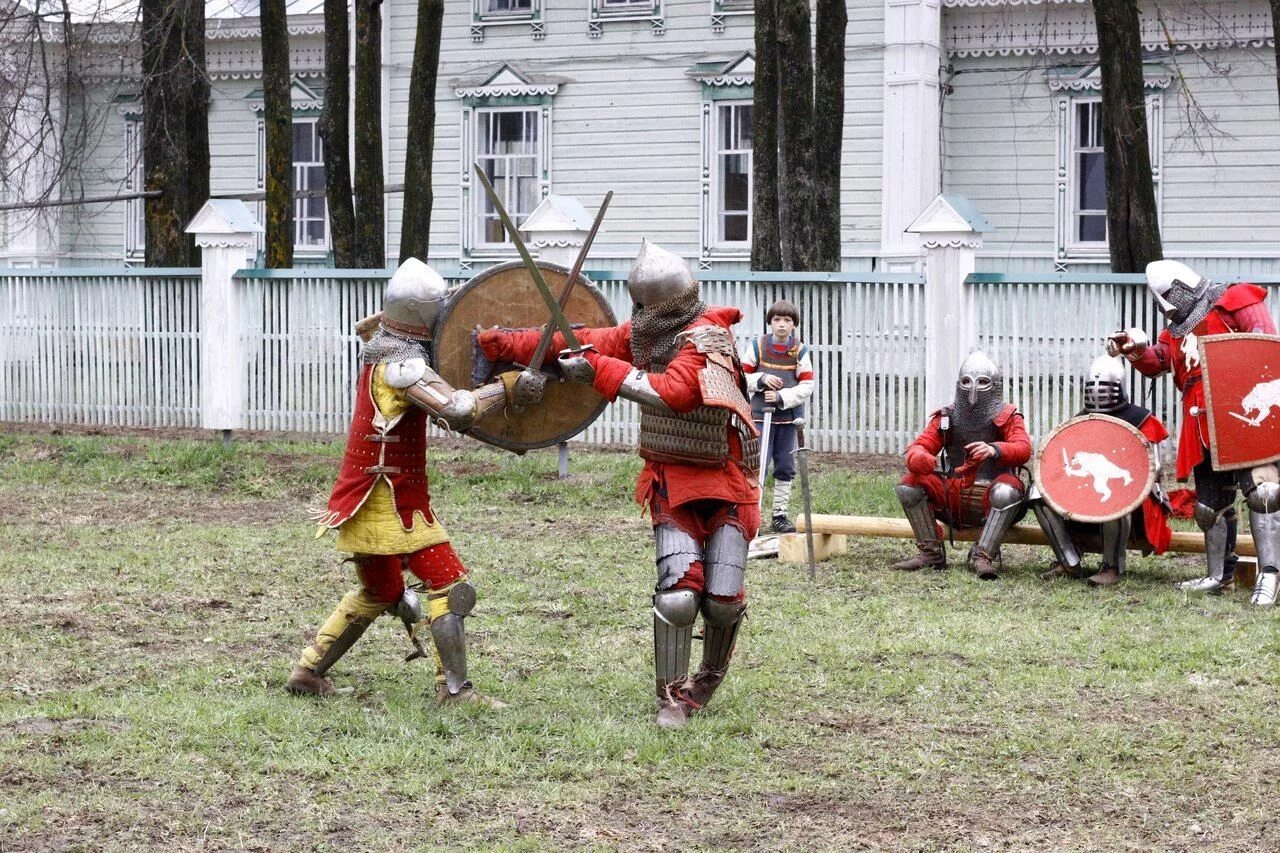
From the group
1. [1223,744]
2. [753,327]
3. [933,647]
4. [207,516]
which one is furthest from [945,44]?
[1223,744]

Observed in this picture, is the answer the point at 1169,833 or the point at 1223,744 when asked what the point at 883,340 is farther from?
the point at 1169,833

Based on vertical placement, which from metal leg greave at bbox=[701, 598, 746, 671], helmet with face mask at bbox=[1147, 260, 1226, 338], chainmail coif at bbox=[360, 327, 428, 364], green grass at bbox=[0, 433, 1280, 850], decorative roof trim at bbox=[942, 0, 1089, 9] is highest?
decorative roof trim at bbox=[942, 0, 1089, 9]

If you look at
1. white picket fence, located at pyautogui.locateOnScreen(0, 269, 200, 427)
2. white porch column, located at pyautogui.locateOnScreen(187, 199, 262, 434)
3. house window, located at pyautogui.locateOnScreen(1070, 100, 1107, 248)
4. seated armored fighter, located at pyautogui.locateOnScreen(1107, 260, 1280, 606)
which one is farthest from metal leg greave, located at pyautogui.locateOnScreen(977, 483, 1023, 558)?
house window, located at pyautogui.locateOnScreen(1070, 100, 1107, 248)

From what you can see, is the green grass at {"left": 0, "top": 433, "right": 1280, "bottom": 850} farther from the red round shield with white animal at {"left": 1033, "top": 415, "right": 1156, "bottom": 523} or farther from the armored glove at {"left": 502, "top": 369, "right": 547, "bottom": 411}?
the armored glove at {"left": 502, "top": 369, "right": 547, "bottom": 411}

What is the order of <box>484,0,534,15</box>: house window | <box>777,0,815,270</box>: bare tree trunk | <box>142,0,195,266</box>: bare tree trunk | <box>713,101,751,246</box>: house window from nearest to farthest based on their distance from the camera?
1. <box>777,0,815,270</box>: bare tree trunk
2. <box>142,0,195,266</box>: bare tree trunk
3. <box>713,101,751,246</box>: house window
4. <box>484,0,534,15</box>: house window

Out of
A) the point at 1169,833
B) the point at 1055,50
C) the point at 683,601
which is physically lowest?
the point at 1169,833

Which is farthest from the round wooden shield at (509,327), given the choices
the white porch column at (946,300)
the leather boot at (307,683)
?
the white porch column at (946,300)

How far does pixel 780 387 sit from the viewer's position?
10.5 metres

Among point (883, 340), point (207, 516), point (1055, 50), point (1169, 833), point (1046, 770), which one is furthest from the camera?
point (1055, 50)

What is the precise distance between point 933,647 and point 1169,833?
2.48 metres

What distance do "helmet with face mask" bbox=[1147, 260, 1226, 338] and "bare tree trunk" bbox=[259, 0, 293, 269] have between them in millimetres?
9785

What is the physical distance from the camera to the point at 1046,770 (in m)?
5.58

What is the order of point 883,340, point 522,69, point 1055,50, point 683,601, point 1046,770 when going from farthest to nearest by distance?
point 522,69 < point 1055,50 < point 883,340 < point 683,601 < point 1046,770

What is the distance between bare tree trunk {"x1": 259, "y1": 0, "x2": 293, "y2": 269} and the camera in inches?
651
